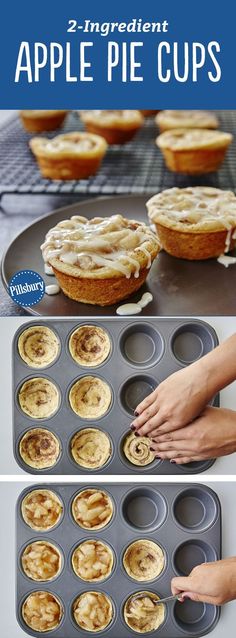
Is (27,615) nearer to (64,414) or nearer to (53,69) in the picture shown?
(64,414)

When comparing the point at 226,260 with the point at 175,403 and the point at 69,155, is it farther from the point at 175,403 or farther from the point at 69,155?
the point at 69,155

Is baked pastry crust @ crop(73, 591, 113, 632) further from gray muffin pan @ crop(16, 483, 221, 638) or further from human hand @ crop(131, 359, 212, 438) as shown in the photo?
human hand @ crop(131, 359, 212, 438)

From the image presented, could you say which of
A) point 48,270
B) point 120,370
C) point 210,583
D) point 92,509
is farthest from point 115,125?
point 210,583

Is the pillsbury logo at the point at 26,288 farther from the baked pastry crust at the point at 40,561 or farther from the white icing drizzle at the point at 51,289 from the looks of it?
the baked pastry crust at the point at 40,561

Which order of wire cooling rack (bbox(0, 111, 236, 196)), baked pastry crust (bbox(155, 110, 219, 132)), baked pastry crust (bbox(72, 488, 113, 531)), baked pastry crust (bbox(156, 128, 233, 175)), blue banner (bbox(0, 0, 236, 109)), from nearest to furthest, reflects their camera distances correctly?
blue banner (bbox(0, 0, 236, 109)) < baked pastry crust (bbox(72, 488, 113, 531)) < wire cooling rack (bbox(0, 111, 236, 196)) < baked pastry crust (bbox(156, 128, 233, 175)) < baked pastry crust (bbox(155, 110, 219, 132))

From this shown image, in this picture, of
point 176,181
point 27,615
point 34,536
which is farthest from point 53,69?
point 27,615

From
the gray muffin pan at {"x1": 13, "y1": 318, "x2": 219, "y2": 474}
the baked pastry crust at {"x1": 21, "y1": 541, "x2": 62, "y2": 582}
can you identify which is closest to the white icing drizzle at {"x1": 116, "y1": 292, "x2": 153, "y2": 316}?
the gray muffin pan at {"x1": 13, "y1": 318, "x2": 219, "y2": 474}

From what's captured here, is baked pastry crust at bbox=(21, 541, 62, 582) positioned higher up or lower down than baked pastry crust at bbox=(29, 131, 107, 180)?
lower down
